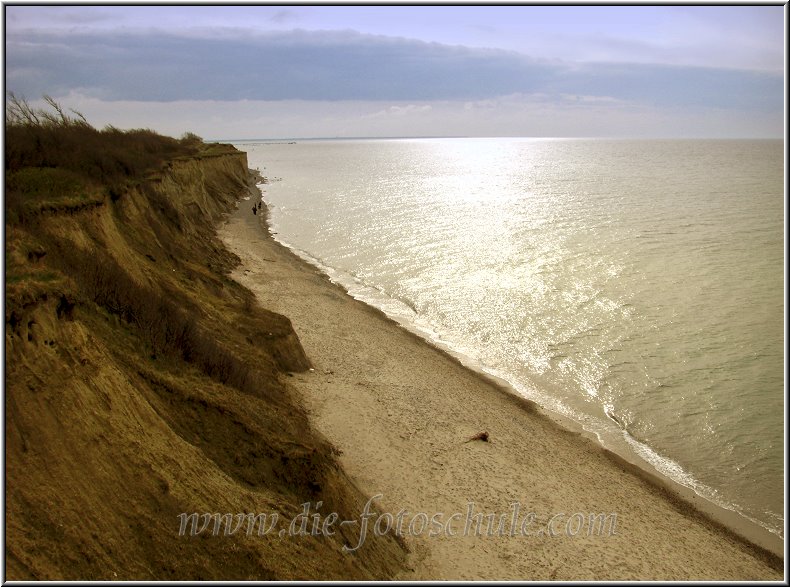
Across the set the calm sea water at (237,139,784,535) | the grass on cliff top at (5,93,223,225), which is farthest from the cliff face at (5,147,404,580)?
the calm sea water at (237,139,784,535)

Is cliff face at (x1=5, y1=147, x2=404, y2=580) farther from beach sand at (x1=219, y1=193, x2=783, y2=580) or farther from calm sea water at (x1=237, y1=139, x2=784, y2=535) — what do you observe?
calm sea water at (x1=237, y1=139, x2=784, y2=535)

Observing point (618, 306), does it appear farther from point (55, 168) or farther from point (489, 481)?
point (55, 168)

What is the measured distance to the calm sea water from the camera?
54.6ft

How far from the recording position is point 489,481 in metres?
12.9

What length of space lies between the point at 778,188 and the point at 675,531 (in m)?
84.2

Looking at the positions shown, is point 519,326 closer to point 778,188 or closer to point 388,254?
point 388,254

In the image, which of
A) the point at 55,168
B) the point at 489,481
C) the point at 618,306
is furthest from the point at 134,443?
the point at 618,306

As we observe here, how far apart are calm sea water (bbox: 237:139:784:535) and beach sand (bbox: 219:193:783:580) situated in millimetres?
1957

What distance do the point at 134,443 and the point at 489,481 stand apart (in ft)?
26.8

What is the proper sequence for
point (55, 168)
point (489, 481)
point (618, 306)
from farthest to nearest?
1. point (618, 306)
2. point (55, 168)
3. point (489, 481)

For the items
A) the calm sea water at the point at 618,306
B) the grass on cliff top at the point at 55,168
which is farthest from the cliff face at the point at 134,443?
the calm sea water at the point at 618,306

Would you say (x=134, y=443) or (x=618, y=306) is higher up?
(x=134, y=443)

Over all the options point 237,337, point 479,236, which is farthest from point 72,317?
point 479,236

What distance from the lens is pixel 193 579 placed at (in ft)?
23.9
